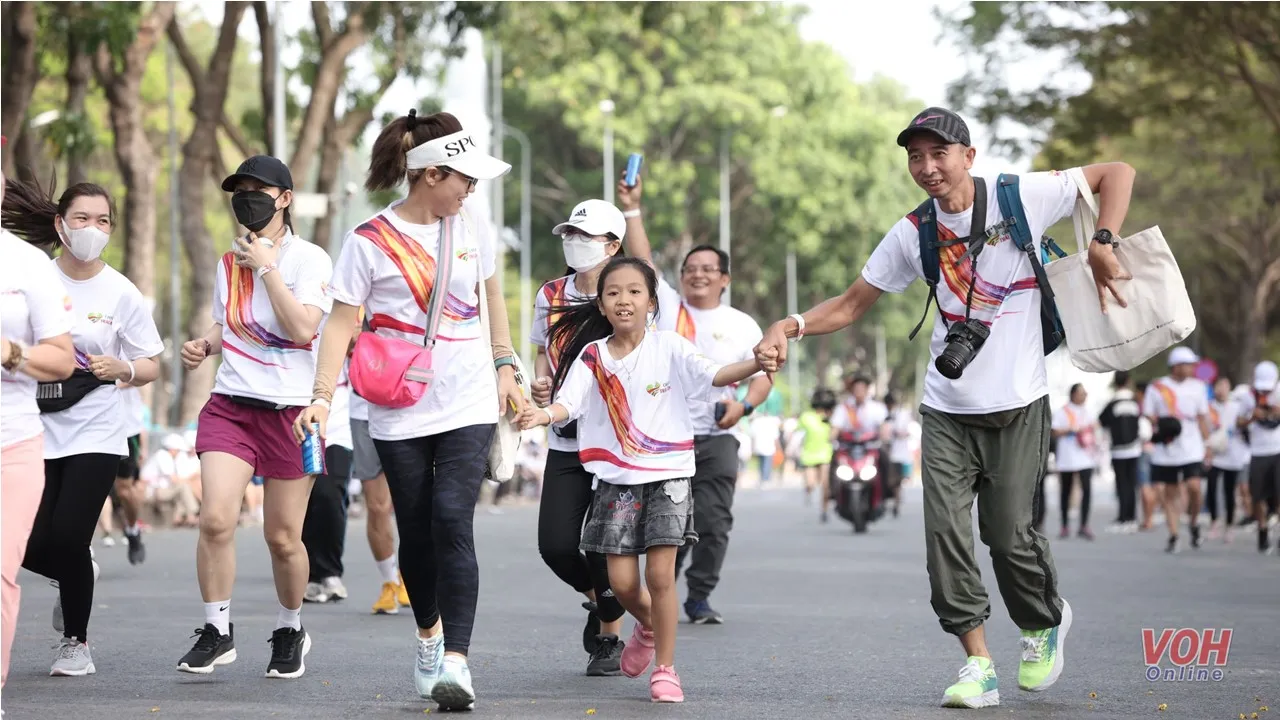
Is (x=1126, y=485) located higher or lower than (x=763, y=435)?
lower

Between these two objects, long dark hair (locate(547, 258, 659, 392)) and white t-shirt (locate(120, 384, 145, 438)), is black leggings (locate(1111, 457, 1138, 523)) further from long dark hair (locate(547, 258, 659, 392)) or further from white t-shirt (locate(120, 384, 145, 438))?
long dark hair (locate(547, 258, 659, 392))

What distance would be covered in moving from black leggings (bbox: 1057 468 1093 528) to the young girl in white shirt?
47.4 ft

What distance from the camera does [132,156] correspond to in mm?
23312

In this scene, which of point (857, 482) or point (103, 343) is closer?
point (103, 343)

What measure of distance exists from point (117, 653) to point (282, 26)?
57.1ft

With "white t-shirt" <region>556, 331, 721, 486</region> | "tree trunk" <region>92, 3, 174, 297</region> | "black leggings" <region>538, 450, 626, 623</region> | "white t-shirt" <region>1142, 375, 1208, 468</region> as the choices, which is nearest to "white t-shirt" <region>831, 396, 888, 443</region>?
"white t-shirt" <region>1142, 375, 1208, 468</region>

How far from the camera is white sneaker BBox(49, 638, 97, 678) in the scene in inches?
321

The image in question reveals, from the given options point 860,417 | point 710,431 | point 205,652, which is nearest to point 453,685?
point 205,652

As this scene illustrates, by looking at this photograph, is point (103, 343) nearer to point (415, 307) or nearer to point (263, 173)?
point (263, 173)

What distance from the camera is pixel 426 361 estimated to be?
7.06m

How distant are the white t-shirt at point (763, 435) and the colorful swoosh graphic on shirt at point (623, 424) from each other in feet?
118

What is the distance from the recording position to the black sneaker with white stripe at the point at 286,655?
809 cm

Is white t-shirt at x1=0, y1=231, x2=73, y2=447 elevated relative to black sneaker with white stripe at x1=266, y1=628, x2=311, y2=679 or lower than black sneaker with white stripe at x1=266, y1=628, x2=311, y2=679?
elevated

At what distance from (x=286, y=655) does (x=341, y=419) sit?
386cm
